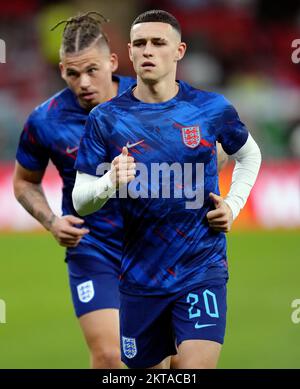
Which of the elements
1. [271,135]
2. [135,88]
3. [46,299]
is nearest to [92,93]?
[135,88]

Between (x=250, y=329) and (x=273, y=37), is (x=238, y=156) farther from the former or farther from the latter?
(x=273, y=37)

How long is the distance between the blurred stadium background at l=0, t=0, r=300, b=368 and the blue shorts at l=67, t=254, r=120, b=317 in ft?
6.31

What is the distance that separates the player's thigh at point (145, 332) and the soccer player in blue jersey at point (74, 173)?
0.71 meters

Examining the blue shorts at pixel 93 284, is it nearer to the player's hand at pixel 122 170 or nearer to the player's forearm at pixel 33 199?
the player's forearm at pixel 33 199

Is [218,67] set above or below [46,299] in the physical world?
above

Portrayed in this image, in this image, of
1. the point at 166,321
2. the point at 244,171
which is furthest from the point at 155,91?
the point at 166,321

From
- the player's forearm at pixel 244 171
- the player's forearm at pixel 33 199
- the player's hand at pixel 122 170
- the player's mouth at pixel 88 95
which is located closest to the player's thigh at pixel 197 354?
the player's forearm at pixel 244 171

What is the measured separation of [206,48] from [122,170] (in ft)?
66.3

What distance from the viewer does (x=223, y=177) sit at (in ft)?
59.0

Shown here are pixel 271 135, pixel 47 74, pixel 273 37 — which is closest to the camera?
pixel 271 135

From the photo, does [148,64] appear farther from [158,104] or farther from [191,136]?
[191,136]

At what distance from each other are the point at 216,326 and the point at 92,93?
2.12m

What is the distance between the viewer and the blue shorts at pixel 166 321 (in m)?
5.82

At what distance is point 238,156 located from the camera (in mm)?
6266
